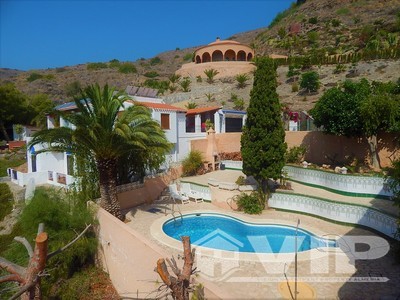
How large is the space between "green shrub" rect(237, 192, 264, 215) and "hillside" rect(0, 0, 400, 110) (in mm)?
14441

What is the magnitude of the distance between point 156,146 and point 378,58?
36.9 m

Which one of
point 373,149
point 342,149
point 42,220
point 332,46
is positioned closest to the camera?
point 42,220

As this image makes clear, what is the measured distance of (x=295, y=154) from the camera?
1719 cm

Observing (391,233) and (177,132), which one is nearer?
(391,233)

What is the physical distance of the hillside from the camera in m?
33.8

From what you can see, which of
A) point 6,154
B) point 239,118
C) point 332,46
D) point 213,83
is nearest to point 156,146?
point 239,118

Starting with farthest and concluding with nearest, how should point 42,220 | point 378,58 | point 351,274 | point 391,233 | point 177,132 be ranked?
point 378,58
point 177,132
point 42,220
point 391,233
point 351,274

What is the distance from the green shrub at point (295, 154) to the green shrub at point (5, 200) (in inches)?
708

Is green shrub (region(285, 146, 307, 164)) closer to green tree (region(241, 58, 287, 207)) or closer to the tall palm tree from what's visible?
green tree (region(241, 58, 287, 207))

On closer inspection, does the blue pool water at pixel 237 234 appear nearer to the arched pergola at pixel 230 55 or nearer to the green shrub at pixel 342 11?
the arched pergola at pixel 230 55

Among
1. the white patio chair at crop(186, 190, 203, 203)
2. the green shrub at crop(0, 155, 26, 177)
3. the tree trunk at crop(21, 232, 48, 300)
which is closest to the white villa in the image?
the white patio chair at crop(186, 190, 203, 203)

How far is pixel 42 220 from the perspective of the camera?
9.77 metres

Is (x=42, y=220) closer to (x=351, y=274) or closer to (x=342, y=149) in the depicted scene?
(x=351, y=274)

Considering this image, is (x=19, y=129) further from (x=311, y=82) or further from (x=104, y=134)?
(x=311, y=82)
